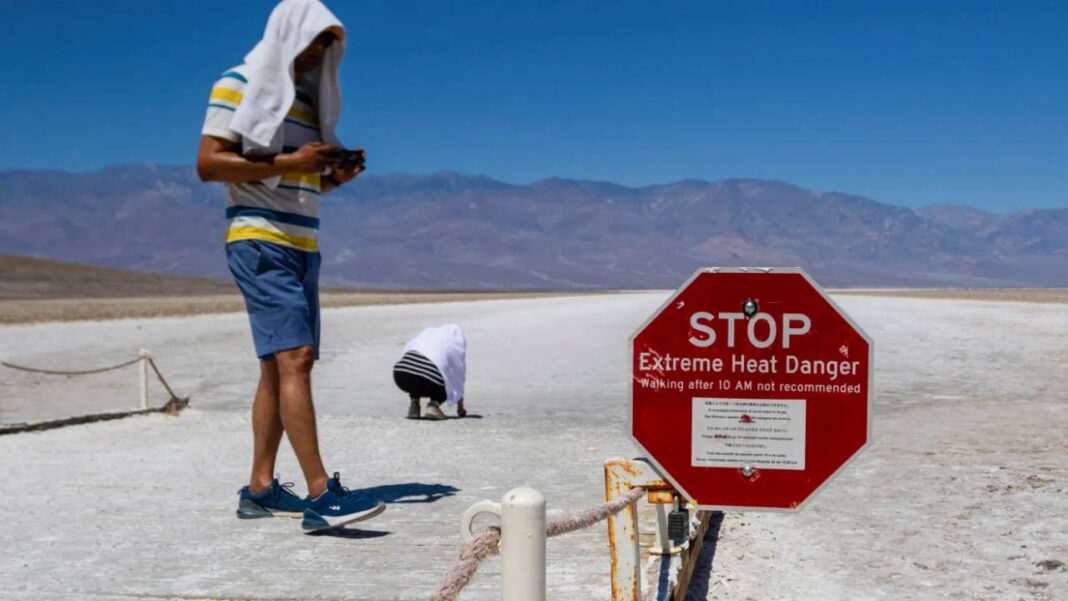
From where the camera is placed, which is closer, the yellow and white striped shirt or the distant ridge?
the yellow and white striped shirt

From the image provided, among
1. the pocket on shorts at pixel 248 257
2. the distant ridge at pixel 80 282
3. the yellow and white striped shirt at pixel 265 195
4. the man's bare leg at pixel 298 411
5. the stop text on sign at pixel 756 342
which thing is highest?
the yellow and white striped shirt at pixel 265 195

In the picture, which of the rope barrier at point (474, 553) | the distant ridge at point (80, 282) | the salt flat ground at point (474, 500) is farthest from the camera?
the distant ridge at point (80, 282)

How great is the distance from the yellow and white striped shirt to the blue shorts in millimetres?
49

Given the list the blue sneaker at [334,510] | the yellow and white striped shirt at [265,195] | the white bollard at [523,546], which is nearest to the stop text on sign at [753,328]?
the white bollard at [523,546]

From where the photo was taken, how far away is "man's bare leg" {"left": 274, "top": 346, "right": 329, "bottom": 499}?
15.3ft

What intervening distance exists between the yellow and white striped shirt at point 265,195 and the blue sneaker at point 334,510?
3.23 ft

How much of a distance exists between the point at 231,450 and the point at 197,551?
2.94 meters

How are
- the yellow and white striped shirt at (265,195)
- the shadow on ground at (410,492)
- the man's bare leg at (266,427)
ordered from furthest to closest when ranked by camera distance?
the shadow on ground at (410,492) → the man's bare leg at (266,427) → the yellow and white striped shirt at (265,195)

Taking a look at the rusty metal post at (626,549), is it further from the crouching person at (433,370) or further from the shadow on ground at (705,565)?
the crouching person at (433,370)

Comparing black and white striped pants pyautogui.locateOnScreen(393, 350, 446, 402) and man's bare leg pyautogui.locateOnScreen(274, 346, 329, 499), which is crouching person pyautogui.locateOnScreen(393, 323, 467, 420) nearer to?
black and white striped pants pyautogui.locateOnScreen(393, 350, 446, 402)

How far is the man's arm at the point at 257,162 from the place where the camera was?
4.58 metres

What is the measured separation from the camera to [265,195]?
4.70 m

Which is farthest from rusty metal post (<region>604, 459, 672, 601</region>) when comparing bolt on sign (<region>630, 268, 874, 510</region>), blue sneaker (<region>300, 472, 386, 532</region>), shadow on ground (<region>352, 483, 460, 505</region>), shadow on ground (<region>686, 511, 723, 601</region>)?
shadow on ground (<region>352, 483, 460, 505</region>)

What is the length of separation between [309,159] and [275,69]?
0.38 metres
